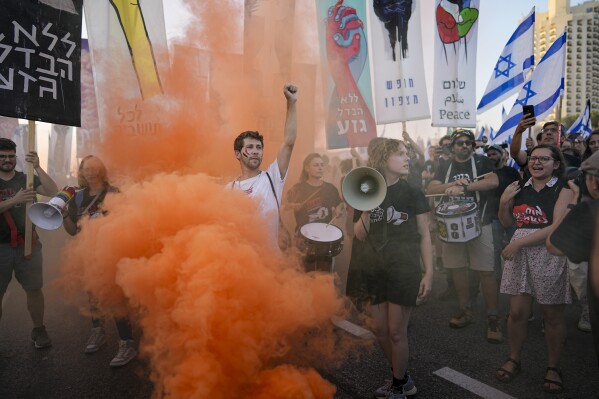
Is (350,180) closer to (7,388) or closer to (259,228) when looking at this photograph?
(259,228)

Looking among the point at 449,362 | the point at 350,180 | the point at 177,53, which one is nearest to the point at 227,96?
the point at 177,53

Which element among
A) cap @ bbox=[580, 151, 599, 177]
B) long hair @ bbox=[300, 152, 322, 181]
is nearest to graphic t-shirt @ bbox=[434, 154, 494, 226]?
long hair @ bbox=[300, 152, 322, 181]

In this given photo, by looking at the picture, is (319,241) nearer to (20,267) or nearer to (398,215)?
(398,215)

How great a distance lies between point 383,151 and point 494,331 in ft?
7.66

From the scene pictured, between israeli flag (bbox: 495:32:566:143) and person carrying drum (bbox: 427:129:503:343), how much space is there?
3.82m

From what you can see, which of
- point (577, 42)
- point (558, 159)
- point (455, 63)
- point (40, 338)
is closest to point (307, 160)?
point (558, 159)

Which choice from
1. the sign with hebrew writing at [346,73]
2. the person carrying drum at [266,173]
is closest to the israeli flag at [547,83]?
the sign with hebrew writing at [346,73]

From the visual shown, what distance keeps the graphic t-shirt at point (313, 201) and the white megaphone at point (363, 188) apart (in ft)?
6.25

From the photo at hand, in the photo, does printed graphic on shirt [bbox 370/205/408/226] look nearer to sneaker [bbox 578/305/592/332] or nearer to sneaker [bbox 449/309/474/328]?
sneaker [bbox 449/309/474/328]

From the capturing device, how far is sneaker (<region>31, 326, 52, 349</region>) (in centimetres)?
399

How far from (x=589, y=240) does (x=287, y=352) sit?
181 cm

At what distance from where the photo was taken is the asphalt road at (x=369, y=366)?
3.10m

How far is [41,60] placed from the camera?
3.88 metres

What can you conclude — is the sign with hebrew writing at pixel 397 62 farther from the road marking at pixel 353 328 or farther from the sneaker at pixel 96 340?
the sneaker at pixel 96 340
